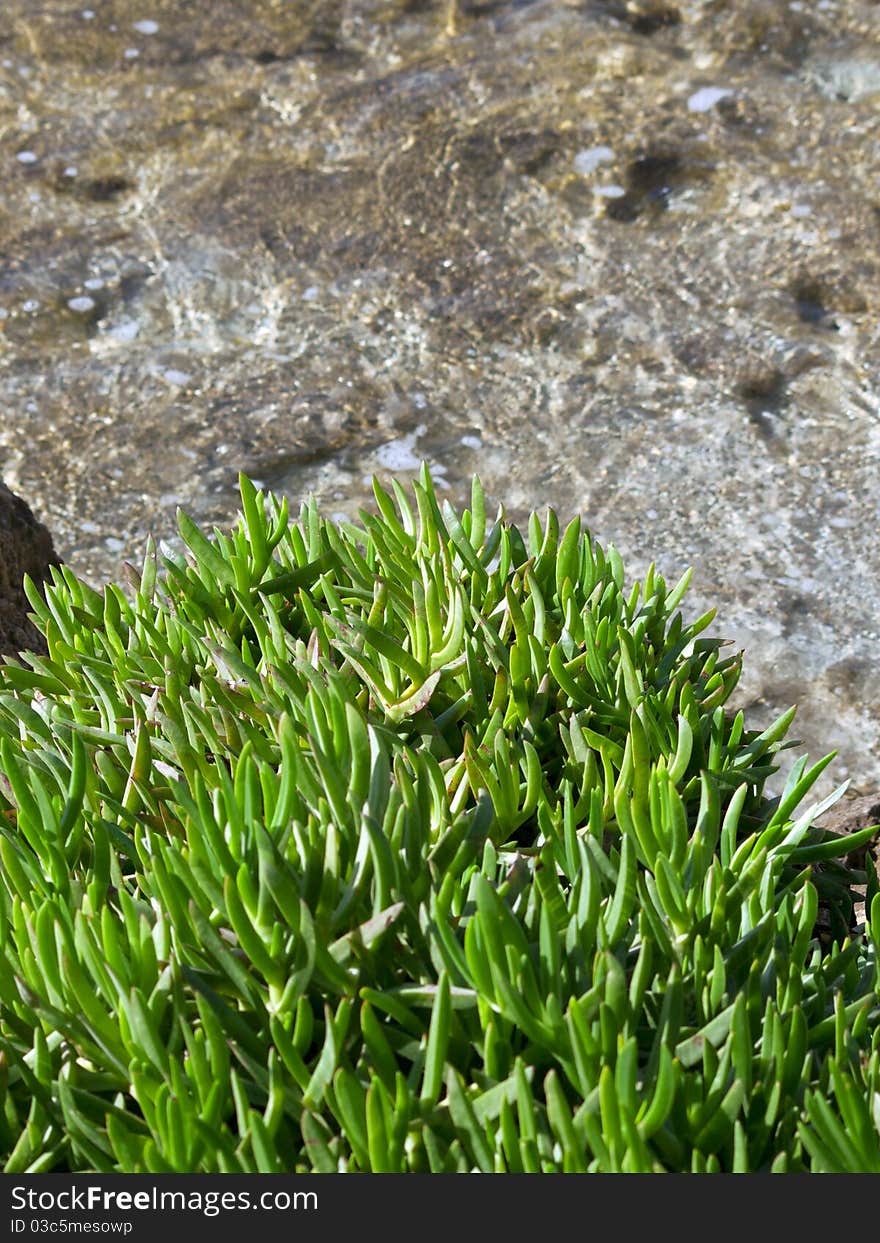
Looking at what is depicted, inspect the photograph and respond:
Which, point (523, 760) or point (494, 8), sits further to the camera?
point (494, 8)

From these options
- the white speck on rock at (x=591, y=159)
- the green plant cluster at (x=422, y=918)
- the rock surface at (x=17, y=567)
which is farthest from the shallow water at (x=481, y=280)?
the green plant cluster at (x=422, y=918)

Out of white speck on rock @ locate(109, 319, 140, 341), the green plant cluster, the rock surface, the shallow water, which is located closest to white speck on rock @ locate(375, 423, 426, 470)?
the shallow water

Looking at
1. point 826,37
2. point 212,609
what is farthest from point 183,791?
point 826,37

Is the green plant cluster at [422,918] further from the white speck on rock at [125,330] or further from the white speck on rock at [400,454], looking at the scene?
the white speck on rock at [125,330]

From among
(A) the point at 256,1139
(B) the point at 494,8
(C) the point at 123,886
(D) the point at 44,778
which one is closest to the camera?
(A) the point at 256,1139

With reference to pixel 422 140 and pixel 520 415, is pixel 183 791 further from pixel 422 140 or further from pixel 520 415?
pixel 422 140

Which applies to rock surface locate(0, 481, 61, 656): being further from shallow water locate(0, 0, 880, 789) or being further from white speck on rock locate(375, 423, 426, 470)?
white speck on rock locate(375, 423, 426, 470)
